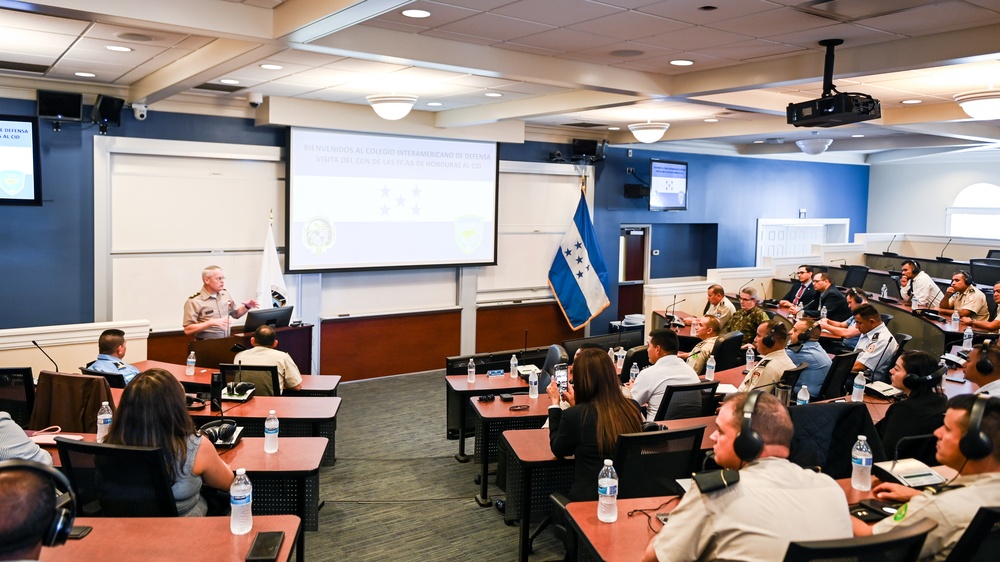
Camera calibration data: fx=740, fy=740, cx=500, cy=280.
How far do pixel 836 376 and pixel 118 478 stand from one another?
477 cm

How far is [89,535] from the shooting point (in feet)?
8.94

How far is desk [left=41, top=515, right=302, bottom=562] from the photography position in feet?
8.48

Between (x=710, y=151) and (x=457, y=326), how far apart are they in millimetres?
5484

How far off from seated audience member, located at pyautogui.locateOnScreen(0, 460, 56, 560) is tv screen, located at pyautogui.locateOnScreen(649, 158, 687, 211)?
10.4 meters

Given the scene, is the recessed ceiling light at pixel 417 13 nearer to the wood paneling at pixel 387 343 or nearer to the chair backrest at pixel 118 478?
the chair backrest at pixel 118 478

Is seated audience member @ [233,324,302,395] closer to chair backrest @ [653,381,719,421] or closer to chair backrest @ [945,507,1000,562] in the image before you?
chair backrest @ [653,381,719,421]

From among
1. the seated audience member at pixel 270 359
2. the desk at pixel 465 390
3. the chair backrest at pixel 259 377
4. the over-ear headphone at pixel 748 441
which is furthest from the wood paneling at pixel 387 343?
the over-ear headphone at pixel 748 441

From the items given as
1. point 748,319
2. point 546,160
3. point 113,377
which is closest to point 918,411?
point 748,319

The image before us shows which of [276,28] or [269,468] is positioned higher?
[276,28]

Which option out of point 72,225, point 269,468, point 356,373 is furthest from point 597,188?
point 269,468

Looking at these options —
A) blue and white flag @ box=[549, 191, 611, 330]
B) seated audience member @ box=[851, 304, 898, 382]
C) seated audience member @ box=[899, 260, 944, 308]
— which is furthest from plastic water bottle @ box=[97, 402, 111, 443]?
seated audience member @ box=[899, 260, 944, 308]

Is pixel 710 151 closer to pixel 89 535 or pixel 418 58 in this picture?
pixel 418 58

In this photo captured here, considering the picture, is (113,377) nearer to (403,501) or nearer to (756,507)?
(403,501)

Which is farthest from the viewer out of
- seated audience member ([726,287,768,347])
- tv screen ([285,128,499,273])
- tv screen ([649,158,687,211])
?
tv screen ([649,158,687,211])
